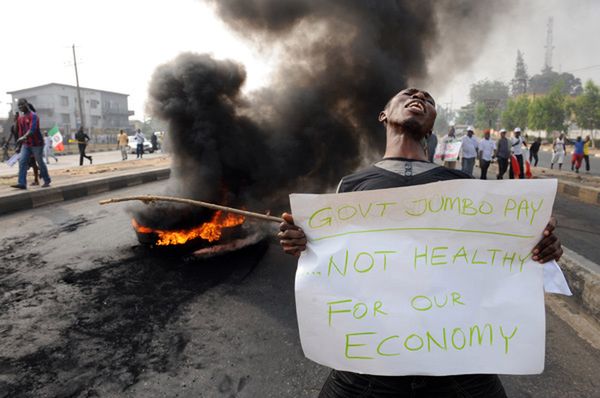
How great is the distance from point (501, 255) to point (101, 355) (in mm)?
2457

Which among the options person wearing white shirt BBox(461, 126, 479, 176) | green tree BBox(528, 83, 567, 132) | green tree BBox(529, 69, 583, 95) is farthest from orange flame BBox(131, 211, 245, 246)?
green tree BBox(529, 69, 583, 95)

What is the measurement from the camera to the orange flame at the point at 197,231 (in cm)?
507

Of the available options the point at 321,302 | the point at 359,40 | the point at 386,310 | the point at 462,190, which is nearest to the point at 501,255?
the point at 462,190

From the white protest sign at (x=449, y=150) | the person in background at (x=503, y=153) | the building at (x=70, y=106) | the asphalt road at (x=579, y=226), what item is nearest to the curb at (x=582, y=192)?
the asphalt road at (x=579, y=226)

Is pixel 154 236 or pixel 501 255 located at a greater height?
pixel 501 255

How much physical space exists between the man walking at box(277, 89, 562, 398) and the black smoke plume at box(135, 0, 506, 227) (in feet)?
12.7

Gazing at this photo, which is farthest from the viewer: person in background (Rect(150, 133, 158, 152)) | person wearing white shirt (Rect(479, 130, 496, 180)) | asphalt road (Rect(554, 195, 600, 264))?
person in background (Rect(150, 133, 158, 152))

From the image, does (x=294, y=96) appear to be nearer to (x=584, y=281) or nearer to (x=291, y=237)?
(x=584, y=281)

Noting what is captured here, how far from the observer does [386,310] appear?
54.6 inches

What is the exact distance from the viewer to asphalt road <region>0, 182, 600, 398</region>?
238cm

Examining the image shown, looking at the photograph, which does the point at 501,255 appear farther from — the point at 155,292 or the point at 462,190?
the point at 155,292

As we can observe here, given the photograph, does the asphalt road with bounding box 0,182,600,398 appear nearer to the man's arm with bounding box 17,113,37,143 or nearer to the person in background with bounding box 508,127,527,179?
the man's arm with bounding box 17,113,37,143

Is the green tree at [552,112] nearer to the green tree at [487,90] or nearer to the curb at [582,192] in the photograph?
the curb at [582,192]

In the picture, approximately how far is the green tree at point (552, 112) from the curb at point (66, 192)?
49.3m
